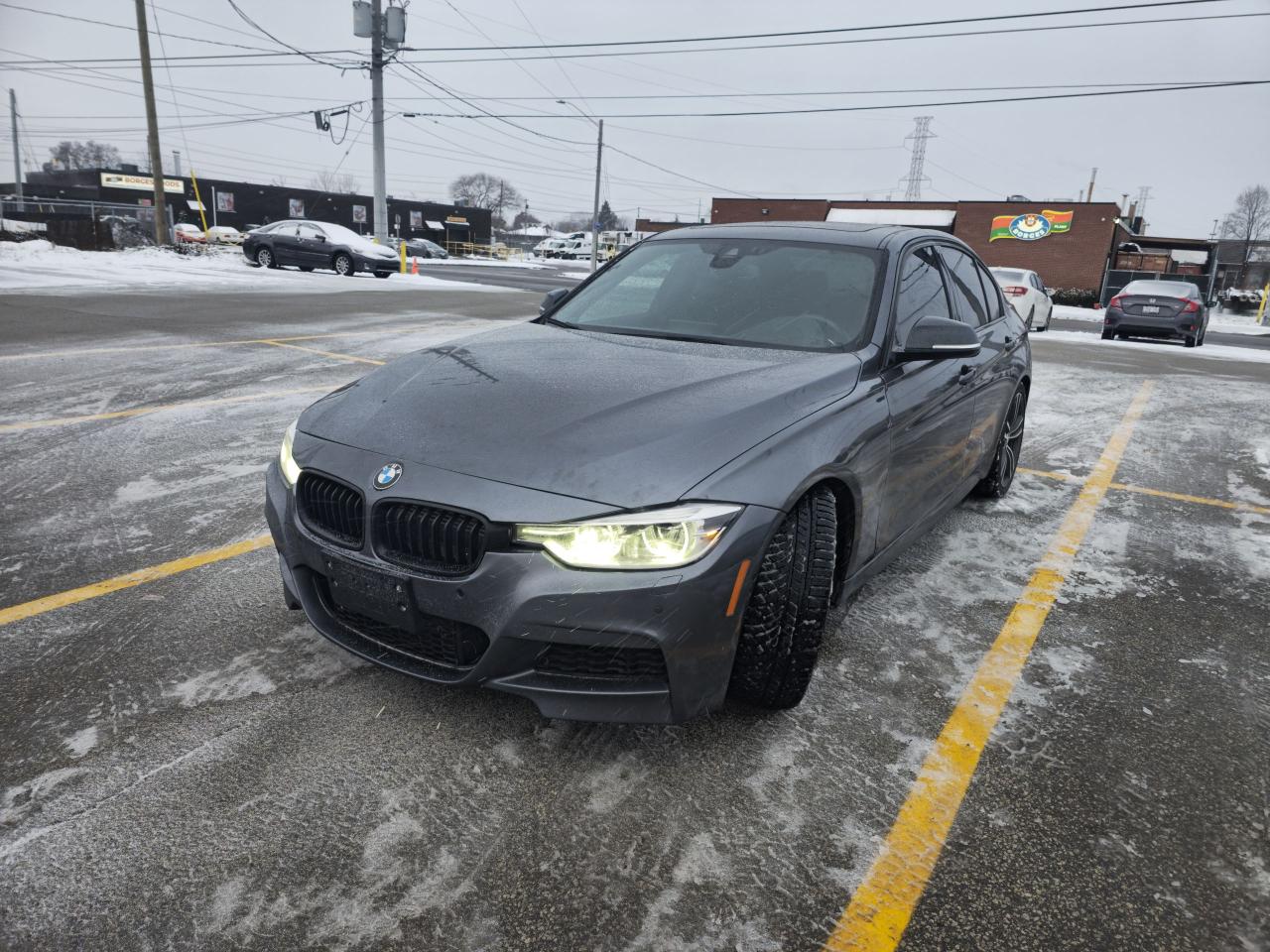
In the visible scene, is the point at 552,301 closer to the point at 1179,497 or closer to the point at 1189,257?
the point at 1179,497

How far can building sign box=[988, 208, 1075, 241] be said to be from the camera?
131ft

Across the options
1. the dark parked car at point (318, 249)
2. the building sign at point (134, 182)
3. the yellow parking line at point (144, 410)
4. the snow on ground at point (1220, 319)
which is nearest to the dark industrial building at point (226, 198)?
the building sign at point (134, 182)

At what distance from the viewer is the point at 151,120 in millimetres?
24031

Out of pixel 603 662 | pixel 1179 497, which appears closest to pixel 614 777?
pixel 603 662

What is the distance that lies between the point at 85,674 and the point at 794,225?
3.34 meters

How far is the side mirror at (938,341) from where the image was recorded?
3027 millimetres

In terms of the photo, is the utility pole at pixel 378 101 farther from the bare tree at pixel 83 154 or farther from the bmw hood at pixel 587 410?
the bare tree at pixel 83 154

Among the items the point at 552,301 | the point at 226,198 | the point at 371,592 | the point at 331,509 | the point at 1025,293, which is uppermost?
the point at 226,198

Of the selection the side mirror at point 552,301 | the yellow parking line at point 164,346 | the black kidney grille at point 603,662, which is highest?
the side mirror at point 552,301

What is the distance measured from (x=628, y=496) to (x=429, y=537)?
1.74ft

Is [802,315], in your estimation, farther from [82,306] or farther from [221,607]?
[82,306]

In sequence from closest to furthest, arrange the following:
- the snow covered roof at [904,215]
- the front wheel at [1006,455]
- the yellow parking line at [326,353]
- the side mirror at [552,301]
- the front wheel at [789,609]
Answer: the front wheel at [789,609], the side mirror at [552,301], the front wheel at [1006,455], the yellow parking line at [326,353], the snow covered roof at [904,215]

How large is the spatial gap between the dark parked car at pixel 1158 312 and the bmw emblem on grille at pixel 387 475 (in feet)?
58.7

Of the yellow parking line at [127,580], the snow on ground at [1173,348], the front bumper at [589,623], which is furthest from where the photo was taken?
the snow on ground at [1173,348]
